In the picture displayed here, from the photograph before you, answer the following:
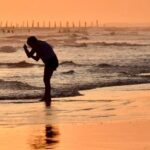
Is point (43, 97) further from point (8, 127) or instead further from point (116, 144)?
point (116, 144)

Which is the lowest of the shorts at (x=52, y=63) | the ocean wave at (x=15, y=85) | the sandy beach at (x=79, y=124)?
the ocean wave at (x=15, y=85)

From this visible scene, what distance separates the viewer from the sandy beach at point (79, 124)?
11.9 metres

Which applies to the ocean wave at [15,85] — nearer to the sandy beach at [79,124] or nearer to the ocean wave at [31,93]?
the ocean wave at [31,93]

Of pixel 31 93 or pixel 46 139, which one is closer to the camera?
pixel 46 139

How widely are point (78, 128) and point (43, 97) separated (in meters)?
5.57

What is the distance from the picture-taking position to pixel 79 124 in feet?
45.9

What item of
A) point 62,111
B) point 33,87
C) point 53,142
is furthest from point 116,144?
point 33,87

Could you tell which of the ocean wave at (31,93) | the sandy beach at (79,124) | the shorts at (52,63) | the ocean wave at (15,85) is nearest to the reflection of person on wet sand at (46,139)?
the sandy beach at (79,124)

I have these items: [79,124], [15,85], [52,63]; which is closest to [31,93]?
[15,85]

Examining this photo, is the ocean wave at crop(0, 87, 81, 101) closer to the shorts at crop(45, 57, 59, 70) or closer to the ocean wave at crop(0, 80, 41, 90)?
the ocean wave at crop(0, 80, 41, 90)

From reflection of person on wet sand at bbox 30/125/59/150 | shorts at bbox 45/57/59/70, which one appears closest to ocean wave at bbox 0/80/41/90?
shorts at bbox 45/57/59/70

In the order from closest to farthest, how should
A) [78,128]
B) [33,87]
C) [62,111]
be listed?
[78,128]
[62,111]
[33,87]

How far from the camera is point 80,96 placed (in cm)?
1978

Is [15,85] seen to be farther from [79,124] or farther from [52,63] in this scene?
[79,124]
